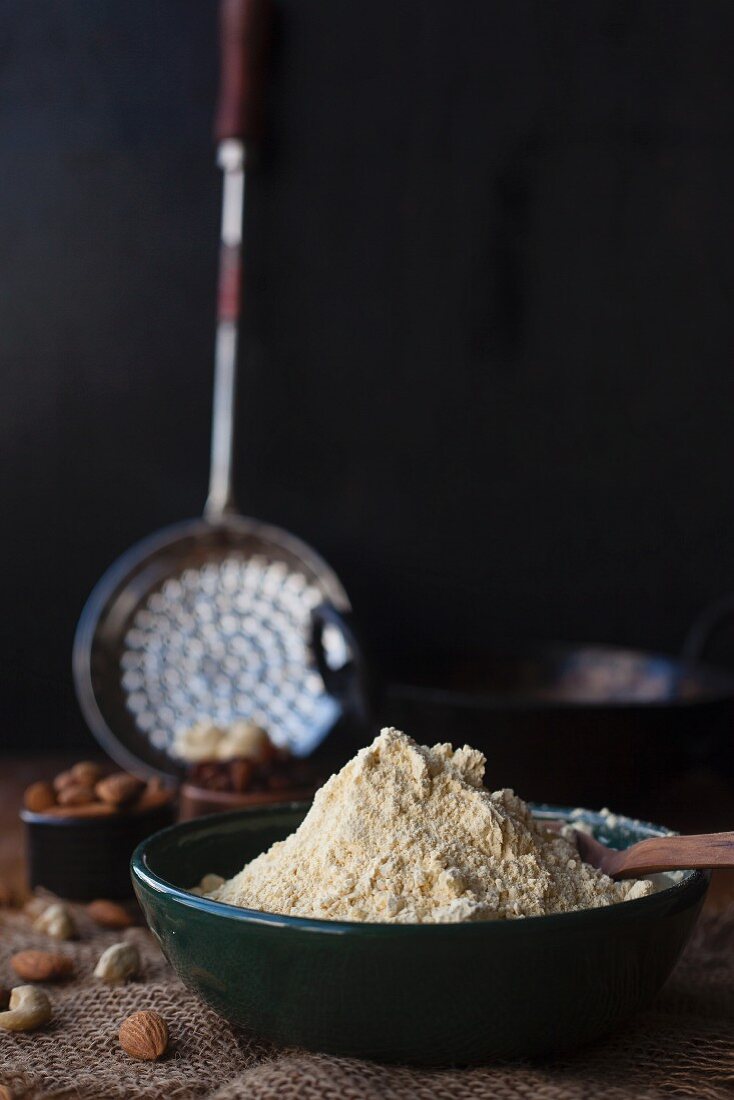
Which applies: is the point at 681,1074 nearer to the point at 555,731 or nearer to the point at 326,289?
the point at 555,731

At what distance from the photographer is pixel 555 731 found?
1.11 meters

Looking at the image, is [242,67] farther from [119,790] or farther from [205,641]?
[119,790]

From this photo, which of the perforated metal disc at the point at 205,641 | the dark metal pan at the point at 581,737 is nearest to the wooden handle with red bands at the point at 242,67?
the perforated metal disc at the point at 205,641

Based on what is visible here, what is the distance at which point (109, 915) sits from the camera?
0.91 m

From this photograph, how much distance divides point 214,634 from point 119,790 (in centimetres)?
46

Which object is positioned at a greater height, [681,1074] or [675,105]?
[675,105]

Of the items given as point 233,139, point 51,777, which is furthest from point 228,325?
point 51,777

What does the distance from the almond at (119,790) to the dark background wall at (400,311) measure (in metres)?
0.60

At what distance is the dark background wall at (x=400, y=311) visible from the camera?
1528 millimetres

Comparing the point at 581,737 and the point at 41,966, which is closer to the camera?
the point at 41,966

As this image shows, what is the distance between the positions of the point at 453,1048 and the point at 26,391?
3.75 feet

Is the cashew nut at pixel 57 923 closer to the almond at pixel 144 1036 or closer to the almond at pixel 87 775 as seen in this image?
the almond at pixel 87 775

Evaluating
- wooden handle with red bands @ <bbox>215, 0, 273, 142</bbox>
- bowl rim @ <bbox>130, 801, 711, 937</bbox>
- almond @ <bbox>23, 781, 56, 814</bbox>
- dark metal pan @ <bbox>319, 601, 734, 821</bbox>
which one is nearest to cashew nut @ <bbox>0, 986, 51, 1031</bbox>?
bowl rim @ <bbox>130, 801, 711, 937</bbox>

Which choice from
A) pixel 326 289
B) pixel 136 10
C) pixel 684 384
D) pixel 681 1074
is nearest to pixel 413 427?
pixel 326 289
